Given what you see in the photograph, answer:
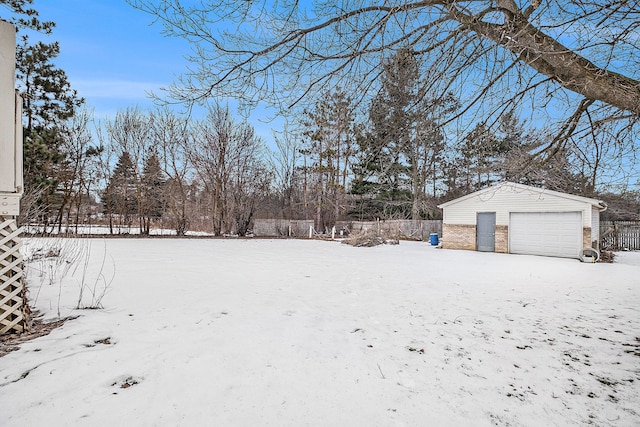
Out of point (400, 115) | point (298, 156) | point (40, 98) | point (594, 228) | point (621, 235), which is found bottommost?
point (621, 235)

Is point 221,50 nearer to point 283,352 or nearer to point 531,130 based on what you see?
point 283,352

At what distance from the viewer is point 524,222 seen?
38.7 feet

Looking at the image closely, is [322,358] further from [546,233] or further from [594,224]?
[594,224]

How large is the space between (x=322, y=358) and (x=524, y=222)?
12.1 metres

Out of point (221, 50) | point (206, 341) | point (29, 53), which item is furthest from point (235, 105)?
point (29, 53)

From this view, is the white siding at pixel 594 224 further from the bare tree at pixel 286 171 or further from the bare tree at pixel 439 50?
the bare tree at pixel 286 171

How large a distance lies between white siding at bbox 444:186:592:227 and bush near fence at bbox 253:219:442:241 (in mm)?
4485

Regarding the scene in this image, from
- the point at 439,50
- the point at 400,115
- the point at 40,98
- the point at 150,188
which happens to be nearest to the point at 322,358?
the point at 400,115

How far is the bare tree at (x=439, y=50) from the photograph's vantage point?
2531mm

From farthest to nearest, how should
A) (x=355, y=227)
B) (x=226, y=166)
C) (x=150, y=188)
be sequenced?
Answer: (x=355, y=227) → (x=226, y=166) → (x=150, y=188)

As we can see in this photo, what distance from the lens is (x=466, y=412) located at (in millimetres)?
1905

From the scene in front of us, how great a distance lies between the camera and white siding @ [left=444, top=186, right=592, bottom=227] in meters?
10.5

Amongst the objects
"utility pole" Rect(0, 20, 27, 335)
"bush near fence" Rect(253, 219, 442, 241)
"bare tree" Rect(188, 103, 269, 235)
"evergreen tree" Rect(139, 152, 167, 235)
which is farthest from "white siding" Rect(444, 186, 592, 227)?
"evergreen tree" Rect(139, 152, 167, 235)

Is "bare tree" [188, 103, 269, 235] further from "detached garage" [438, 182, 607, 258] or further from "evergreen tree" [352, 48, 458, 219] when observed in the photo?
"evergreen tree" [352, 48, 458, 219]
